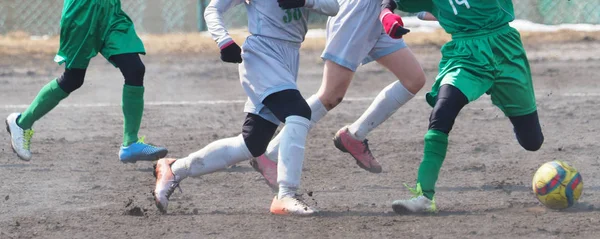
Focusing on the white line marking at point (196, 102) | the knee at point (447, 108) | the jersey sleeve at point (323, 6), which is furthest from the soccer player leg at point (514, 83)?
the white line marking at point (196, 102)

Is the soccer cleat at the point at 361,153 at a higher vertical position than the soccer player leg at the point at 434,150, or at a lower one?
lower

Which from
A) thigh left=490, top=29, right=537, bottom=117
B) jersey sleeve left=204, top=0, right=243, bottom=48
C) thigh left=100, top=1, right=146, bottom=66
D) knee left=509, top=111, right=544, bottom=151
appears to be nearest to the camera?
jersey sleeve left=204, top=0, right=243, bottom=48

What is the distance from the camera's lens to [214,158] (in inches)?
231

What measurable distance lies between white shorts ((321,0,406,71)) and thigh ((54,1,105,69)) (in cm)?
159

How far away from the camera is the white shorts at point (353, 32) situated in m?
6.70

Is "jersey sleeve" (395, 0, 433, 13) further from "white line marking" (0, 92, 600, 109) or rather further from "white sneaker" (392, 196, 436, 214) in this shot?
"white line marking" (0, 92, 600, 109)

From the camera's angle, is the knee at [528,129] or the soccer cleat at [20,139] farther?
the soccer cleat at [20,139]

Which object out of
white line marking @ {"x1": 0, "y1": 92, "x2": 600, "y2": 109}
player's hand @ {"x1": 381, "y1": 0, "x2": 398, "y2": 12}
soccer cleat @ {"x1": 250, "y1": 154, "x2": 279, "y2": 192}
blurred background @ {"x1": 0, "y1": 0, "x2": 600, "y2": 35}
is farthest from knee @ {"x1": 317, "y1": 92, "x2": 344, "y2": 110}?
blurred background @ {"x1": 0, "y1": 0, "x2": 600, "y2": 35}

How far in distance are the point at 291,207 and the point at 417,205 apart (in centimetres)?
64

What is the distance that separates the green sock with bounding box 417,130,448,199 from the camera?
5633 millimetres

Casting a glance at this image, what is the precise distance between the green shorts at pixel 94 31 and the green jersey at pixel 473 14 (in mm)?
2279

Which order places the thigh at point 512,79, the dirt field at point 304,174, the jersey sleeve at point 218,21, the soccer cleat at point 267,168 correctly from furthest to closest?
1. the soccer cleat at point 267,168
2. the thigh at point 512,79
3. the jersey sleeve at point 218,21
4. the dirt field at point 304,174

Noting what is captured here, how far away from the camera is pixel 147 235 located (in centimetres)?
524

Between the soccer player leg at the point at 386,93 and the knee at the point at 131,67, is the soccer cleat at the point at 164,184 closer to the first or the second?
the knee at the point at 131,67
